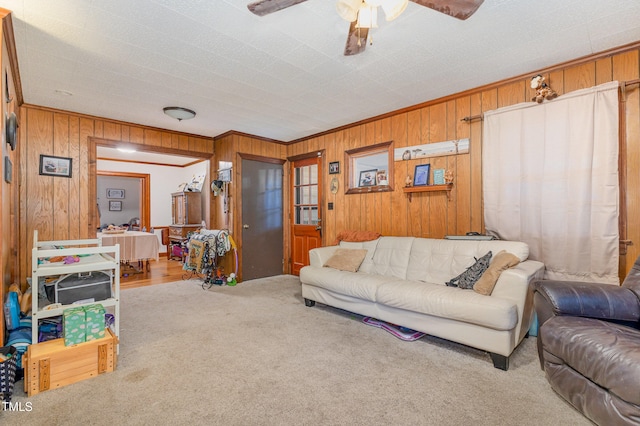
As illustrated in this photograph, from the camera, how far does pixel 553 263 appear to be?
2717 mm

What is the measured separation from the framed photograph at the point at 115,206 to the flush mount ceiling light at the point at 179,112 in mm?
7053

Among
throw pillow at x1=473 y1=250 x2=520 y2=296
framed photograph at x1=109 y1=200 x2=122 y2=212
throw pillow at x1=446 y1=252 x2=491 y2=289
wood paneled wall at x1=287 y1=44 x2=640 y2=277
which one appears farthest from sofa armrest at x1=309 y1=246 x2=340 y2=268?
framed photograph at x1=109 y1=200 x2=122 y2=212

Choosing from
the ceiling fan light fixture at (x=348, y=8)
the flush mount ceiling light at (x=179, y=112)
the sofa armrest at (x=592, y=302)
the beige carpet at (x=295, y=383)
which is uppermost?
the flush mount ceiling light at (x=179, y=112)

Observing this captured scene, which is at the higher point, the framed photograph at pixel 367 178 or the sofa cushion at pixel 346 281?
the framed photograph at pixel 367 178

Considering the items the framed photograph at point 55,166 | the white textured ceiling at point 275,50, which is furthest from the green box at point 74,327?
the framed photograph at point 55,166

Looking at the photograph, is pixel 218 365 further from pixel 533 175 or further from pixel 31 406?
pixel 533 175

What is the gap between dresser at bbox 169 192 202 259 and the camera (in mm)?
6887

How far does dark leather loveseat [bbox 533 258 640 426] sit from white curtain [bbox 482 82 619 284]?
0.54m

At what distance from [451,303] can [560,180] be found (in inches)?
62.5

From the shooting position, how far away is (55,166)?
381cm

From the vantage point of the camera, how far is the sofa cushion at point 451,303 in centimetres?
209

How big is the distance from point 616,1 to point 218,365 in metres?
3.68

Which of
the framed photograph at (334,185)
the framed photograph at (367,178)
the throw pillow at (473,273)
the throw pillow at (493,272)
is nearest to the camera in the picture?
the throw pillow at (493,272)

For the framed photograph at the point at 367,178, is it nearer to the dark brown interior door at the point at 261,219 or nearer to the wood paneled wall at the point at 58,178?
the dark brown interior door at the point at 261,219
